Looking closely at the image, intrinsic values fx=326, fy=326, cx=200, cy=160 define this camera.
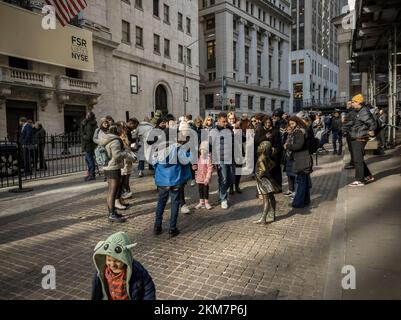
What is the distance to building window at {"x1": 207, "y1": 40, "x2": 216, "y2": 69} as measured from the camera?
164 ft

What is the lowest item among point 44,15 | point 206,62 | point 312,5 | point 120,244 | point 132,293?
point 132,293

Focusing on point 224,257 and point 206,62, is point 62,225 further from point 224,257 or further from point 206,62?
point 206,62

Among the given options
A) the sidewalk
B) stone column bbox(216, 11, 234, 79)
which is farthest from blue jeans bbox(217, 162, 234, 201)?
stone column bbox(216, 11, 234, 79)

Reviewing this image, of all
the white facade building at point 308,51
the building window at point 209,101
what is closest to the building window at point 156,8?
the building window at point 209,101

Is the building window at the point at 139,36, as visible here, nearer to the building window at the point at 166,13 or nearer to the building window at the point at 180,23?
the building window at the point at 166,13

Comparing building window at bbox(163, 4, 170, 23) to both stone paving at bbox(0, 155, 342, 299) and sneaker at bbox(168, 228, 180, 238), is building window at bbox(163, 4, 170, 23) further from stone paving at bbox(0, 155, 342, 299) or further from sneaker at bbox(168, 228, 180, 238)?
sneaker at bbox(168, 228, 180, 238)

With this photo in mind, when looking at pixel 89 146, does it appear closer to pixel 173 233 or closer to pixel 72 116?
pixel 173 233

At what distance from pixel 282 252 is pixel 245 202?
9.58 feet

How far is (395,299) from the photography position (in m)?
3.05

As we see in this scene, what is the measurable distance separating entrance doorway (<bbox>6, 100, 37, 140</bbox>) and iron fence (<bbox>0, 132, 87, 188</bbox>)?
26.5 ft

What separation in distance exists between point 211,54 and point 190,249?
4908 centimetres

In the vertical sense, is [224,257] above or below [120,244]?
below

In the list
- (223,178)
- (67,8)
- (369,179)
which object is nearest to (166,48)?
(67,8)
